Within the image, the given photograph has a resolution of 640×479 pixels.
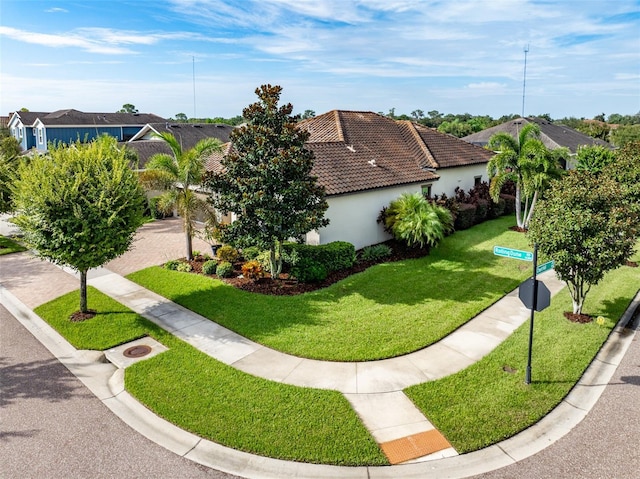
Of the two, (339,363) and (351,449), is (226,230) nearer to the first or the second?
(339,363)

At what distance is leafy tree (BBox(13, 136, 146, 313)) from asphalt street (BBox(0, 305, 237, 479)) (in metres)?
3.05

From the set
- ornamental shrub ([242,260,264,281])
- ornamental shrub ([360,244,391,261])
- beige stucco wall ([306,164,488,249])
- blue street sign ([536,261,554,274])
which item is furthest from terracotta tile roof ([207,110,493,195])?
blue street sign ([536,261,554,274])

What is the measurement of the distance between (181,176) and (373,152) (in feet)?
32.6

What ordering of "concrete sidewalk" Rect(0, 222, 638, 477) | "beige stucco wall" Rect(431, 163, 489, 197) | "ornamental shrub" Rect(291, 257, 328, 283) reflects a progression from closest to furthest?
"concrete sidewalk" Rect(0, 222, 638, 477)
"ornamental shrub" Rect(291, 257, 328, 283)
"beige stucco wall" Rect(431, 163, 489, 197)

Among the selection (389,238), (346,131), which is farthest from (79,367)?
(346,131)

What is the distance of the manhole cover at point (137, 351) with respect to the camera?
10.0 metres

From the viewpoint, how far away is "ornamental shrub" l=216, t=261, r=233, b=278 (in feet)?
48.8

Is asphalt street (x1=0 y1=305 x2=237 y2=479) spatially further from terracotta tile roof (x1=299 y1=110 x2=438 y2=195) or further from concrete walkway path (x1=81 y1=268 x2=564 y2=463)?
terracotta tile roof (x1=299 y1=110 x2=438 y2=195)

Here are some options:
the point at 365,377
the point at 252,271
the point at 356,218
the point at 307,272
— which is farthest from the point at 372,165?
the point at 365,377

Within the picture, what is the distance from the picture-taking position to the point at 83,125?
153 feet

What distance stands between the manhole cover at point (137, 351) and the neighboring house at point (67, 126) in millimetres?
39556

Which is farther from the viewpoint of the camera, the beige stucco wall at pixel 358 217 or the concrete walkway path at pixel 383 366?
the beige stucco wall at pixel 358 217

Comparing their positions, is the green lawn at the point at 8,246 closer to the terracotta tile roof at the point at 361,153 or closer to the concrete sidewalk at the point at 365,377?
the concrete sidewalk at the point at 365,377

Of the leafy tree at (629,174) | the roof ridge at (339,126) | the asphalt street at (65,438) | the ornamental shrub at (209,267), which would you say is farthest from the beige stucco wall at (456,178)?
the asphalt street at (65,438)
